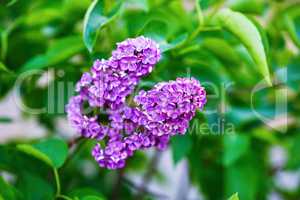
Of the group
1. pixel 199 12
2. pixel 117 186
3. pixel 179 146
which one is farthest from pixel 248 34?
pixel 117 186

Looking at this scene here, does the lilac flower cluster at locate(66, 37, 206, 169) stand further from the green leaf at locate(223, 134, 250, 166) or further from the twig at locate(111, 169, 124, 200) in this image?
the twig at locate(111, 169, 124, 200)

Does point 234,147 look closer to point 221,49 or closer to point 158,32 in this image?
point 221,49

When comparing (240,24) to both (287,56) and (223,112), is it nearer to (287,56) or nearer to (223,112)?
(223,112)

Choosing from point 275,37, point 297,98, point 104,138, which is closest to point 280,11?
point 275,37

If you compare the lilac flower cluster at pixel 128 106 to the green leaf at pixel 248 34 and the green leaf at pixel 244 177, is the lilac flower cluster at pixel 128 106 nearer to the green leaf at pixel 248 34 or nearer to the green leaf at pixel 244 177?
the green leaf at pixel 248 34

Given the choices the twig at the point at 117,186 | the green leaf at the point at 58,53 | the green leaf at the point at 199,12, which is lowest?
the twig at the point at 117,186

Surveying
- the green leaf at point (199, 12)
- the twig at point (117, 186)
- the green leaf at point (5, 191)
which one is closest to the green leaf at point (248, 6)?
the green leaf at point (199, 12)
